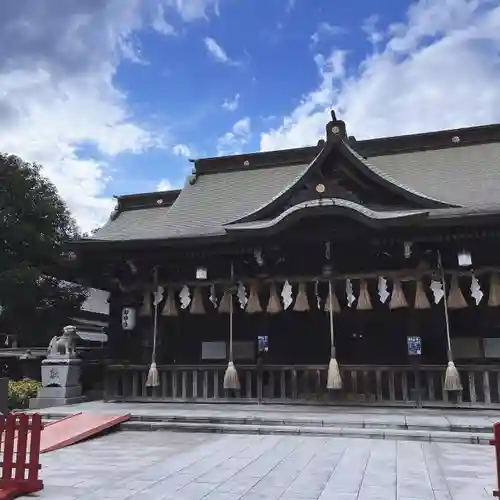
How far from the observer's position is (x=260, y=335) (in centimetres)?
1312

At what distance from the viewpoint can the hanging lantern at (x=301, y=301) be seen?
38.9 ft

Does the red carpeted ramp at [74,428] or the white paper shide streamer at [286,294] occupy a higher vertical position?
the white paper shide streamer at [286,294]

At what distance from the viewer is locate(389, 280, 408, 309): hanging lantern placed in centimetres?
1123

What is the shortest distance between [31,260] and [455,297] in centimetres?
1652

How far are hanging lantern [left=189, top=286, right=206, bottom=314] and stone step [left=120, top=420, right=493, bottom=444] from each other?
3.33 m

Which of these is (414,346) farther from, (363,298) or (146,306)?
(146,306)

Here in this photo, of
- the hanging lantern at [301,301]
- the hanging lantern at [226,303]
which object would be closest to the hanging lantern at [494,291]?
the hanging lantern at [301,301]

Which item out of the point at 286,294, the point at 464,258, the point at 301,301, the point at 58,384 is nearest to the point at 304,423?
the point at 301,301

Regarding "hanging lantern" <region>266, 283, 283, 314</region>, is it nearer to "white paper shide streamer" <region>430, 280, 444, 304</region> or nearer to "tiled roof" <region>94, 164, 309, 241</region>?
"tiled roof" <region>94, 164, 309, 241</region>

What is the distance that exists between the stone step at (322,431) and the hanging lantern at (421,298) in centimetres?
332

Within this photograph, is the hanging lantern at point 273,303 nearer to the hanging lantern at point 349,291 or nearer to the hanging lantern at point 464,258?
the hanging lantern at point 349,291

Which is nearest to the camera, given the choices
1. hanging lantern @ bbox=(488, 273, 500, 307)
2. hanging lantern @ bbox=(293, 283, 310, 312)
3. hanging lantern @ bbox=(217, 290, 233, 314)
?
hanging lantern @ bbox=(488, 273, 500, 307)

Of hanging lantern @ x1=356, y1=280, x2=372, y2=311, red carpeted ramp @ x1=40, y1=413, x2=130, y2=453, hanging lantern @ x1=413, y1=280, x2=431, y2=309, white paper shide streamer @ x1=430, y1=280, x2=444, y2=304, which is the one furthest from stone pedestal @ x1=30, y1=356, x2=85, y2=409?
white paper shide streamer @ x1=430, y1=280, x2=444, y2=304

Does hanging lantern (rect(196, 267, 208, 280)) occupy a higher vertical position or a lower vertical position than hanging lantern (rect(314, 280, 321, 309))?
higher
